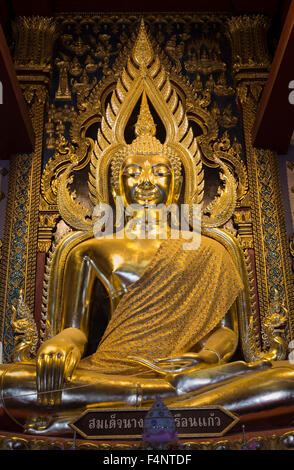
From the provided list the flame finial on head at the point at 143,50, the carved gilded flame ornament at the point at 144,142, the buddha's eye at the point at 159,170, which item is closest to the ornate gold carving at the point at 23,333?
the carved gilded flame ornament at the point at 144,142

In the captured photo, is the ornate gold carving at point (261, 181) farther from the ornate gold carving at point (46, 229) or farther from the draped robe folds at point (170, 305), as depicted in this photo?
the ornate gold carving at point (46, 229)

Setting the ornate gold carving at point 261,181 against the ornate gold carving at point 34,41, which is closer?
the ornate gold carving at point 261,181

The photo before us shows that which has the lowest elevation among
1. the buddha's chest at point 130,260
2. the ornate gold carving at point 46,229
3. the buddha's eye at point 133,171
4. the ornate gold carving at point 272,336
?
the ornate gold carving at point 272,336

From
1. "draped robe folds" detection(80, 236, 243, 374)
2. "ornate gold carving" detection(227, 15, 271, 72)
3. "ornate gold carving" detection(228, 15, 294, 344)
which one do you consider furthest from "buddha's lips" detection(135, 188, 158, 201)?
"ornate gold carving" detection(227, 15, 271, 72)

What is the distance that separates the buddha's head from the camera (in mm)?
3840

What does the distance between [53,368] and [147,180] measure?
155 cm

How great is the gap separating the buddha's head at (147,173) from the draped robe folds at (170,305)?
395 millimetres

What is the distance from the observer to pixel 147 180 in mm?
3820

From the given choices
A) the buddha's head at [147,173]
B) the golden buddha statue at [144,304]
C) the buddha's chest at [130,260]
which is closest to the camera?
the golden buddha statue at [144,304]

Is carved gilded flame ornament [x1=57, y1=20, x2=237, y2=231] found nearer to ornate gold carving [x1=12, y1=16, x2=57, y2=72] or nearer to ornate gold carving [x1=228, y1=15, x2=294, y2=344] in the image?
ornate gold carving [x1=228, y1=15, x2=294, y2=344]

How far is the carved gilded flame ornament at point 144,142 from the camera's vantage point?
3930 millimetres

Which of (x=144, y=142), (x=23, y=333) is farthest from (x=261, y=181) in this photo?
(x=23, y=333)

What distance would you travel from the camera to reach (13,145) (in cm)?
405

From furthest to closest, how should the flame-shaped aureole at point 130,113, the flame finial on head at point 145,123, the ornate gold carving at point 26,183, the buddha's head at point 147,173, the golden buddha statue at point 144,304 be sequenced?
the flame finial on head at point 145,123 < the flame-shaped aureole at point 130,113 < the buddha's head at point 147,173 < the ornate gold carving at point 26,183 < the golden buddha statue at point 144,304
